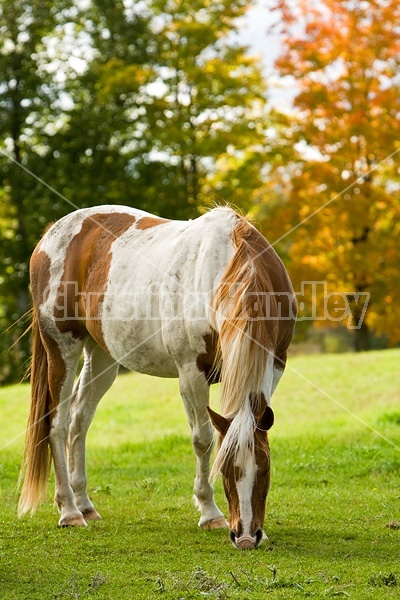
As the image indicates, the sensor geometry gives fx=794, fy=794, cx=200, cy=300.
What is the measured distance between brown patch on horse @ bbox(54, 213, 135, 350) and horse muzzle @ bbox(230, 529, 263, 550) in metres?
1.97

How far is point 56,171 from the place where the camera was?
20.6 metres

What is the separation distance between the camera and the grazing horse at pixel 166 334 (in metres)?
4.24

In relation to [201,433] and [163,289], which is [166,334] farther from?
[201,433]

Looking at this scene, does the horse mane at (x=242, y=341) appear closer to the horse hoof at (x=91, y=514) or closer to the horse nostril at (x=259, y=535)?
the horse nostril at (x=259, y=535)

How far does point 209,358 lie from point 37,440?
1.62 meters

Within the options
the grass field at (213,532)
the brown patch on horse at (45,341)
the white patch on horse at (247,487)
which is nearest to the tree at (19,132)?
the grass field at (213,532)

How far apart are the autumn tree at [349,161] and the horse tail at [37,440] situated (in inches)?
468

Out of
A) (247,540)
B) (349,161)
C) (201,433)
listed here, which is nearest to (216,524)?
(201,433)

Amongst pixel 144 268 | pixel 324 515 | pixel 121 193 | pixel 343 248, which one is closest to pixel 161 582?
pixel 324 515

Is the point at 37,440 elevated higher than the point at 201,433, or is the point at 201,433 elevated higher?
the point at 201,433

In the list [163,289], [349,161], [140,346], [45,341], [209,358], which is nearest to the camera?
[209,358]

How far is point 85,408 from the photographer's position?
19.8 ft

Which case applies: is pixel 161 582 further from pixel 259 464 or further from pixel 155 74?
pixel 155 74

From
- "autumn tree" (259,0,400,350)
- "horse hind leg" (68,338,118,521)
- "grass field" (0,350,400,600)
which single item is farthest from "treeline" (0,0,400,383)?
"horse hind leg" (68,338,118,521)
